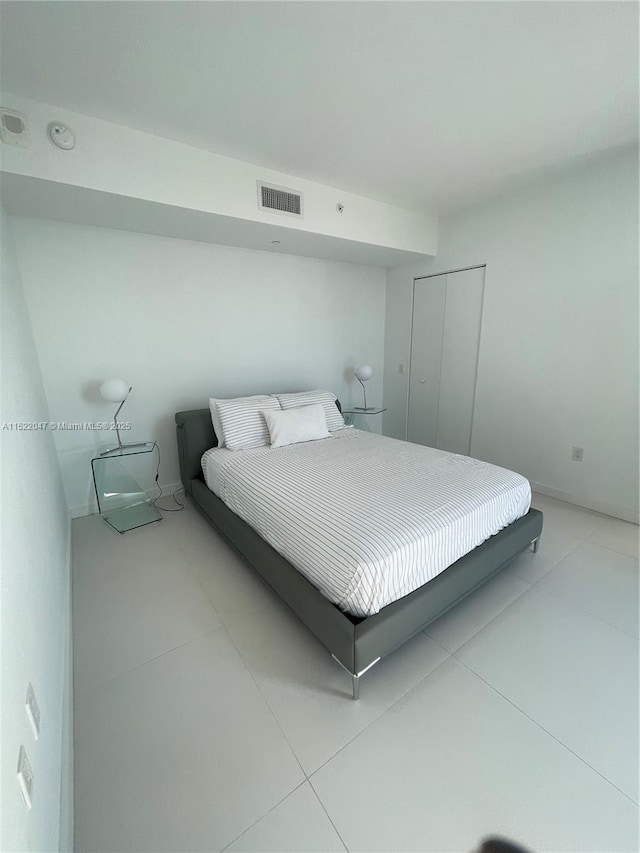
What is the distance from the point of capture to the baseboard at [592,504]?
2.57 metres

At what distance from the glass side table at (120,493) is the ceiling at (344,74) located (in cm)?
210

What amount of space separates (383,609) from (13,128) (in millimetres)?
2832

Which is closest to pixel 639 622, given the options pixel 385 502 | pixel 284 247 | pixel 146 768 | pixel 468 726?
pixel 468 726

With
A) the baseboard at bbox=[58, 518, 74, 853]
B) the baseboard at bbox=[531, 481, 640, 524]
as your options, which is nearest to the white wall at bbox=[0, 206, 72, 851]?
the baseboard at bbox=[58, 518, 74, 853]

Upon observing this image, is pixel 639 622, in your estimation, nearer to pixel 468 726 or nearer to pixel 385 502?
pixel 468 726

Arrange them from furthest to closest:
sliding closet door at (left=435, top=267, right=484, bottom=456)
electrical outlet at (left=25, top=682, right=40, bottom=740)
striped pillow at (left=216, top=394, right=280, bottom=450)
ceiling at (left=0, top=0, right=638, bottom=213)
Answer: sliding closet door at (left=435, top=267, right=484, bottom=456) < striped pillow at (left=216, top=394, right=280, bottom=450) < ceiling at (left=0, top=0, right=638, bottom=213) < electrical outlet at (left=25, top=682, right=40, bottom=740)

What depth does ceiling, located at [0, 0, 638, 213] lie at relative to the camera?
52.1 inches

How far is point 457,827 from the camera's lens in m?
1.01

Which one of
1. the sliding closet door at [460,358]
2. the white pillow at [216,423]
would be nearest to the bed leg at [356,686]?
the white pillow at [216,423]

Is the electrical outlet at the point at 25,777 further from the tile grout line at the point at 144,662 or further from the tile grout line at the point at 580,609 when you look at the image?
the tile grout line at the point at 580,609

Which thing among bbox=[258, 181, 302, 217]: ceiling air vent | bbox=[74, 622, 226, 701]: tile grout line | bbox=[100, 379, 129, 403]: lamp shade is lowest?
bbox=[74, 622, 226, 701]: tile grout line

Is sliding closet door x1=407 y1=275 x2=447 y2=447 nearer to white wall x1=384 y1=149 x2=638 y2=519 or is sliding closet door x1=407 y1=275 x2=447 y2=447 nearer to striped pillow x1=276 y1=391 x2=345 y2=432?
white wall x1=384 y1=149 x2=638 y2=519

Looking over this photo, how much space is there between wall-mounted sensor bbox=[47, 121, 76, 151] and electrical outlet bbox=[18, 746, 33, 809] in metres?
2.48

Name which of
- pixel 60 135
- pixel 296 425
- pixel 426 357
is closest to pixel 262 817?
pixel 296 425
